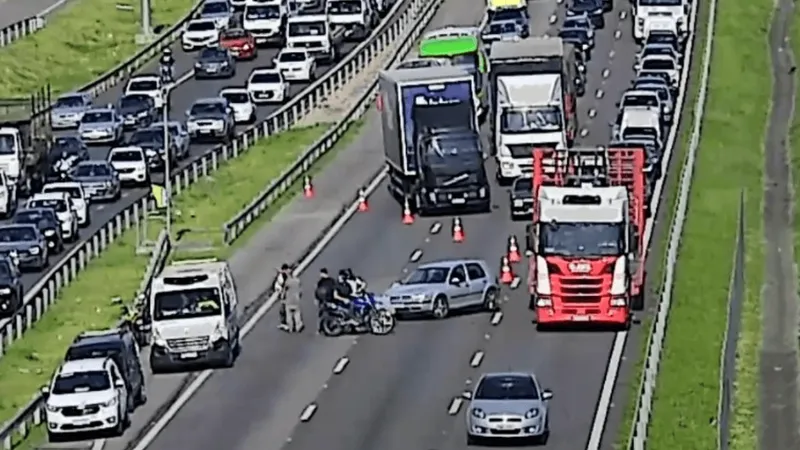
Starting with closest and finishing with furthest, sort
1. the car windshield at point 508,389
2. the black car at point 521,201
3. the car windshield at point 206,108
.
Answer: the car windshield at point 508,389 < the black car at point 521,201 < the car windshield at point 206,108

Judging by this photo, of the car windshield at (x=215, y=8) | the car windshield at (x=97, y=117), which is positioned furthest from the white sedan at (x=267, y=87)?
the car windshield at (x=215, y=8)

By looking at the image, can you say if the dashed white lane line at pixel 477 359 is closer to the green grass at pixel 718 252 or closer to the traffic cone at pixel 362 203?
the green grass at pixel 718 252

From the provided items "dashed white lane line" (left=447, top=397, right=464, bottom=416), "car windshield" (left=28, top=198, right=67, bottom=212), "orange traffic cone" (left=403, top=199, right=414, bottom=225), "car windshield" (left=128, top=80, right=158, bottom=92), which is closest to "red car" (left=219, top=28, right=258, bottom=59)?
"car windshield" (left=128, top=80, right=158, bottom=92)

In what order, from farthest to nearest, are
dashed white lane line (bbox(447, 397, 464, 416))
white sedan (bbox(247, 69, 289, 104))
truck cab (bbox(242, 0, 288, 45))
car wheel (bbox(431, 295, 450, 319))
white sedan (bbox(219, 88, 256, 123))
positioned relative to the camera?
truck cab (bbox(242, 0, 288, 45)) → white sedan (bbox(247, 69, 289, 104)) → white sedan (bbox(219, 88, 256, 123)) → car wheel (bbox(431, 295, 450, 319)) → dashed white lane line (bbox(447, 397, 464, 416))

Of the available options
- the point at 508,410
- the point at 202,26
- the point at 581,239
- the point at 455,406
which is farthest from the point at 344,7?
the point at 508,410

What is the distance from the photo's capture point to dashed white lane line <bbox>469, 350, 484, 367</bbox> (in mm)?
51156

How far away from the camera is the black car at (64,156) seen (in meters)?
76.7

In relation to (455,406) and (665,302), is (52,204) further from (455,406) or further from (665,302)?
(455,406)

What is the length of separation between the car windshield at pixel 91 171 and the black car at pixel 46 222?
716 cm

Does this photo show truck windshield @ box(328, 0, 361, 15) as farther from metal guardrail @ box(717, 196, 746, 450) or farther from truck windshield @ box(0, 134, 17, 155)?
metal guardrail @ box(717, 196, 746, 450)

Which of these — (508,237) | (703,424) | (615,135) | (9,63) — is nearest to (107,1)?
(9,63)

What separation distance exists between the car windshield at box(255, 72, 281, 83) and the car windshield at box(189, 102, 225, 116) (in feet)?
22.1

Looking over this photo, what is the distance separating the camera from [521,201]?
66.5 m

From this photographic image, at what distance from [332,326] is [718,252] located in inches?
586
